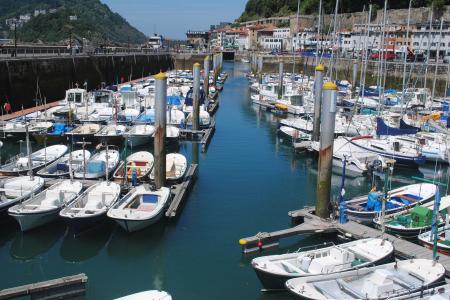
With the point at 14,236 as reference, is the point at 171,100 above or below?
above

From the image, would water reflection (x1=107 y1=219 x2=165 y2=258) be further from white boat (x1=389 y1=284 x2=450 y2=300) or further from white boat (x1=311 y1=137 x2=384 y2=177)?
white boat (x1=311 y1=137 x2=384 y2=177)

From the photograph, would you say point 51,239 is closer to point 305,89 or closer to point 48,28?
point 305,89

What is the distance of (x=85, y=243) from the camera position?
18500 millimetres

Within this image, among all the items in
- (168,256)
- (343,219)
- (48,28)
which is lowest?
(168,256)

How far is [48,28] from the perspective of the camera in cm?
17938

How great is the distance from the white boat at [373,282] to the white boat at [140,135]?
2180cm

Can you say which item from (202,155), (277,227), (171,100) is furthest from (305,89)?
(277,227)

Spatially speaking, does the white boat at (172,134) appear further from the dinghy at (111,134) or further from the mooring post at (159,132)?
the mooring post at (159,132)

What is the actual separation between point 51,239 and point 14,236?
1.50 metres

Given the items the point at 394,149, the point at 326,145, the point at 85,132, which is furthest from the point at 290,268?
the point at 85,132

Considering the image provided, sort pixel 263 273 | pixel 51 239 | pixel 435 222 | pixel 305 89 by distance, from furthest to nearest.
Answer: pixel 305 89 → pixel 51 239 → pixel 435 222 → pixel 263 273

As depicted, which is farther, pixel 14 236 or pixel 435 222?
pixel 14 236

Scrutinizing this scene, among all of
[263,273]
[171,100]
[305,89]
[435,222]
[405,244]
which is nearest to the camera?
[263,273]

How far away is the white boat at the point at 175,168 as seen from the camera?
23869mm
